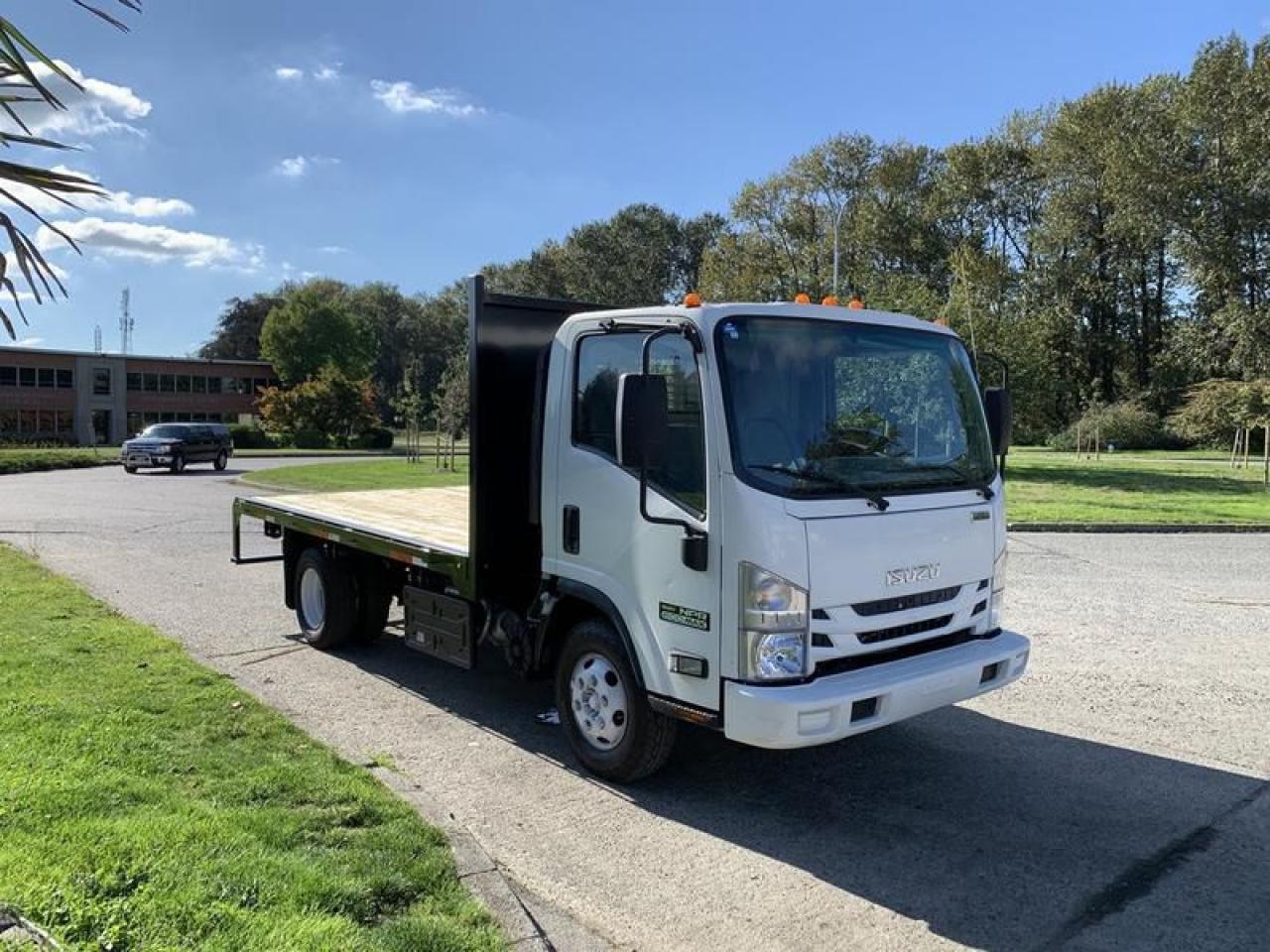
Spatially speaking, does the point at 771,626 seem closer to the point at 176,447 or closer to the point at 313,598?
the point at 313,598

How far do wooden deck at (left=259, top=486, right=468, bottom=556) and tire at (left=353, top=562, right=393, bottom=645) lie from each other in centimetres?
48

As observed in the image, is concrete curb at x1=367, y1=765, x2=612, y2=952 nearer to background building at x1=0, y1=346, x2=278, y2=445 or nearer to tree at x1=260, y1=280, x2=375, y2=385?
background building at x1=0, y1=346, x2=278, y2=445

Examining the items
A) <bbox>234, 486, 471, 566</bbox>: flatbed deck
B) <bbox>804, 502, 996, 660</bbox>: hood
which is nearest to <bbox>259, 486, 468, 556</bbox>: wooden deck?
<bbox>234, 486, 471, 566</bbox>: flatbed deck

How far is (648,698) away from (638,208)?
68.4 metres

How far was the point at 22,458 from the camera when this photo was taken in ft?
111

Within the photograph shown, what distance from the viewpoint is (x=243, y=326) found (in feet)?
306

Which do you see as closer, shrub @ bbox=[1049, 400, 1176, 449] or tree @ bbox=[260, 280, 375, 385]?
shrub @ bbox=[1049, 400, 1176, 449]

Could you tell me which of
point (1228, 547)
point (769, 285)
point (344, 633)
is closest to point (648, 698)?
point (344, 633)

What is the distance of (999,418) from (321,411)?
5478 cm

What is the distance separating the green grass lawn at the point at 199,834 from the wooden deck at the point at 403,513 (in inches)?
54.9

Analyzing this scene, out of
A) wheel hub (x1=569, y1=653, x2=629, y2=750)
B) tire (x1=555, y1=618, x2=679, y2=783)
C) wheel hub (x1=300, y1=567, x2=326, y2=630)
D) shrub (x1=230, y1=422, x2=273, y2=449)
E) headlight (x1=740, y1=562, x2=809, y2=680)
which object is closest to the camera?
headlight (x1=740, y1=562, x2=809, y2=680)

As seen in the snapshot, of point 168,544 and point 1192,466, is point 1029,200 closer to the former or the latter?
point 1192,466

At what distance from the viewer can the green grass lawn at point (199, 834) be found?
322 centimetres

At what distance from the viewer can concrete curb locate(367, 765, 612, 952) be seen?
345 centimetres
